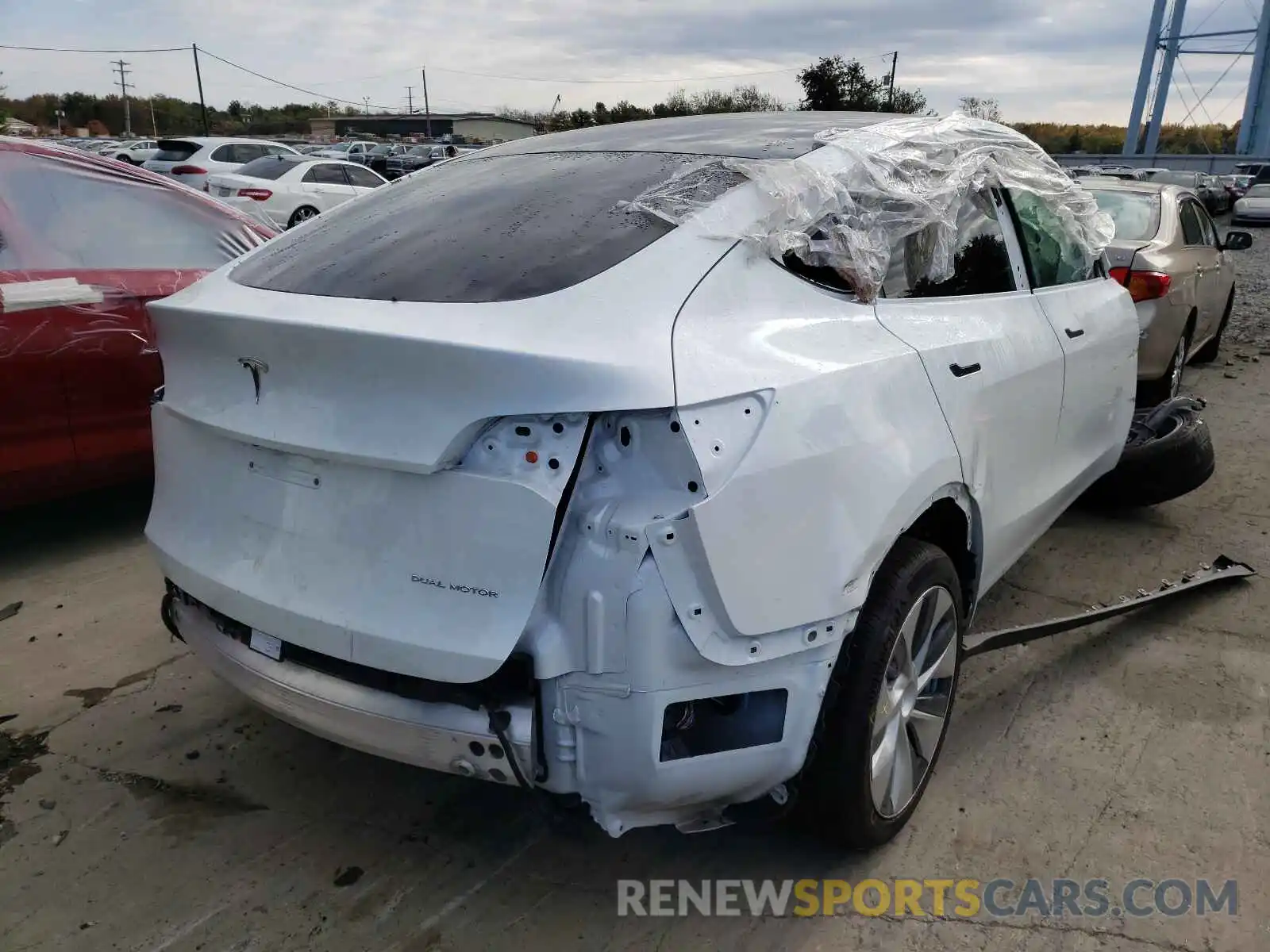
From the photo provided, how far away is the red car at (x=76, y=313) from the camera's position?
3.91 meters

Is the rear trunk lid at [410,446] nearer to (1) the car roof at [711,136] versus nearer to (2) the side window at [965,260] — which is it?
(1) the car roof at [711,136]

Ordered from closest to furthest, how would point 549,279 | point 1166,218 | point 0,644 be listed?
point 549,279
point 0,644
point 1166,218

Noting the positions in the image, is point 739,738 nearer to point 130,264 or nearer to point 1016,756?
point 1016,756

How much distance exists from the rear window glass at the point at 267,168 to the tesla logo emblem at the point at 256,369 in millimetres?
13335

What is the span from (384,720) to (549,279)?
3.17ft

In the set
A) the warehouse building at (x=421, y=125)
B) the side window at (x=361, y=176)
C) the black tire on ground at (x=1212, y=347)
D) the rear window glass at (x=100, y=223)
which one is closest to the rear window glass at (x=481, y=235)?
the rear window glass at (x=100, y=223)

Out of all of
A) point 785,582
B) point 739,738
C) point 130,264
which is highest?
point 130,264

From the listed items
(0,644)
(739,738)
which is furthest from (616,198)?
(0,644)

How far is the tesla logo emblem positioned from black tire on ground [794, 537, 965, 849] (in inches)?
54.6

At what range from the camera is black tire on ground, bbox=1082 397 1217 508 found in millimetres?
4594

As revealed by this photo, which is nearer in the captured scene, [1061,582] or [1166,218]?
[1061,582]

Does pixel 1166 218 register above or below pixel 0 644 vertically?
above

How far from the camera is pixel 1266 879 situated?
2383mm

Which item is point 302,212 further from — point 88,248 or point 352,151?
point 352,151
